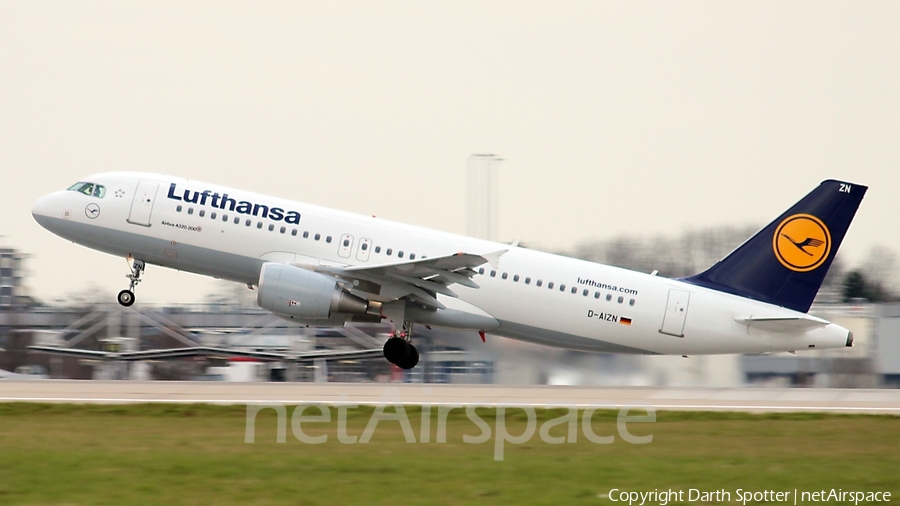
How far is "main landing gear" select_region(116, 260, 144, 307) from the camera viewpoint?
28500 mm

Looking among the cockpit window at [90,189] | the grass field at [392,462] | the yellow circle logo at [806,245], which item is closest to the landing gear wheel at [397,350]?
the grass field at [392,462]

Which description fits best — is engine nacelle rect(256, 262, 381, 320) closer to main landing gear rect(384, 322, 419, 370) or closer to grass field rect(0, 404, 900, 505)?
main landing gear rect(384, 322, 419, 370)

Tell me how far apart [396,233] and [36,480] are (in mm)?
15545

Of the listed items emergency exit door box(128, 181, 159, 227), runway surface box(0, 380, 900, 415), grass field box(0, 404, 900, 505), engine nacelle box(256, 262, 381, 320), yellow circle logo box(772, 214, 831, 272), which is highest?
emergency exit door box(128, 181, 159, 227)

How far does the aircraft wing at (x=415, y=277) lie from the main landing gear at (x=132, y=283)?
5.48 m

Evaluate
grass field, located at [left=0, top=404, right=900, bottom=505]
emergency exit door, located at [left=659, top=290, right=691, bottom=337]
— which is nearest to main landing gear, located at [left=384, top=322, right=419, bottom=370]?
emergency exit door, located at [left=659, top=290, right=691, bottom=337]

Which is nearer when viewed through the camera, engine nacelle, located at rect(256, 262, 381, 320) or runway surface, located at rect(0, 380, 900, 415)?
runway surface, located at rect(0, 380, 900, 415)

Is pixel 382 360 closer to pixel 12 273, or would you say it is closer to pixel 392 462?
pixel 392 462

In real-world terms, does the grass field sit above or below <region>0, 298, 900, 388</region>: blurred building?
above

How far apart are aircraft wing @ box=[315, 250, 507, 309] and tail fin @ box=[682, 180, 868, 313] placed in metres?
7.23

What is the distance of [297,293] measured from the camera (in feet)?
85.8

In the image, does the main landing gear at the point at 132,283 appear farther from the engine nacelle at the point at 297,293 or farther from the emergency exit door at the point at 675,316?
the emergency exit door at the point at 675,316

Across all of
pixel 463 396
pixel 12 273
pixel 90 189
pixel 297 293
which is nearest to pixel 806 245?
pixel 463 396

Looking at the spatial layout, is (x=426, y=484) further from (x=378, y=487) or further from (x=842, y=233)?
(x=842, y=233)
